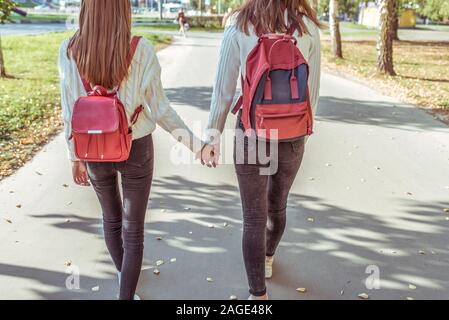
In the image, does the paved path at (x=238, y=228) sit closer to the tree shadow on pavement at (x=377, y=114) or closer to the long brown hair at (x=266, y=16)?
the tree shadow on pavement at (x=377, y=114)

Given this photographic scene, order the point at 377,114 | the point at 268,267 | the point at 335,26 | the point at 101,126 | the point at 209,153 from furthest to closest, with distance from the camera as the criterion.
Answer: the point at 335,26 < the point at 377,114 < the point at 268,267 < the point at 209,153 < the point at 101,126

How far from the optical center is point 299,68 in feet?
8.26

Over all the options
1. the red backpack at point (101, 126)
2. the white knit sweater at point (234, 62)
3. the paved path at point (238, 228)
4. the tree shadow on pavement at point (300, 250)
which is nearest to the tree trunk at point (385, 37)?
the paved path at point (238, 228)

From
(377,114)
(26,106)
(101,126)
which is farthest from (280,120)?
(26,106)

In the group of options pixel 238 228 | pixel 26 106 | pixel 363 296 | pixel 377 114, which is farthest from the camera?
pixel 377 114

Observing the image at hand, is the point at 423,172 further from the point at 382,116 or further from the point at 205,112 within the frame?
the point at 205,112

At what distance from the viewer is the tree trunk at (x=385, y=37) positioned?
13734 millimetres

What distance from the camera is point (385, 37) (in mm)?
13969

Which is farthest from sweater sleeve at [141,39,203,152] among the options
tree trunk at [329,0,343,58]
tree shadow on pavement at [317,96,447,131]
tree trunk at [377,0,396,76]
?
tree trunk at [329,0,343,58]

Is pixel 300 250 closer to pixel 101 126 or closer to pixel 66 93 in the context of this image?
pixel 101 126

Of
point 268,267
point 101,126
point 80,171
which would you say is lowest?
point 268,267

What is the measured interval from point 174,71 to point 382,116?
23.1ft

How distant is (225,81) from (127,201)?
0.82 meters

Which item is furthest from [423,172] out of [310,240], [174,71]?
[174,71]
